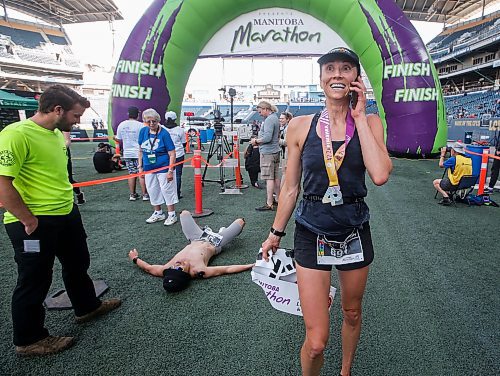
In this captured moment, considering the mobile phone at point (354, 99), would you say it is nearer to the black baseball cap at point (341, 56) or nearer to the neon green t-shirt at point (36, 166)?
the black baseball cap at point (341, 56)

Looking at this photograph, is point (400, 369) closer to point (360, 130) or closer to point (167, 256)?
point (360, 130)

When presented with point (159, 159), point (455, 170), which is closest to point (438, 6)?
point (455, 170)

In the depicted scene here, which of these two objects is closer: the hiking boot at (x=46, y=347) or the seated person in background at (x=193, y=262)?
the hiking boot at (x=46, y=347)

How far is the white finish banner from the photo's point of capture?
984 cm

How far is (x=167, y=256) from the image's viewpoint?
3758 mm

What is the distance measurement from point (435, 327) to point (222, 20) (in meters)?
9.64

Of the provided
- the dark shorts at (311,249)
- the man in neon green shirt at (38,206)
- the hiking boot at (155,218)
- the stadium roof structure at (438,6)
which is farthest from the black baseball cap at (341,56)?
the stadium roof structure at (438,6)

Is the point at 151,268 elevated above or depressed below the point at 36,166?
below

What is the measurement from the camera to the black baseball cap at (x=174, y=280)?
112 inches

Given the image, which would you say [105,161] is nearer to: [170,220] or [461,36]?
[170,220]

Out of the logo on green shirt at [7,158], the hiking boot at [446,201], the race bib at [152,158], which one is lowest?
the hiking boot at [446,201]

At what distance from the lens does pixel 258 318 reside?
2.54 meters

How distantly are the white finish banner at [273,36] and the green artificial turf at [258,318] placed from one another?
738 centimetres

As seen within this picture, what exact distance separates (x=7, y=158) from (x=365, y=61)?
939cm
